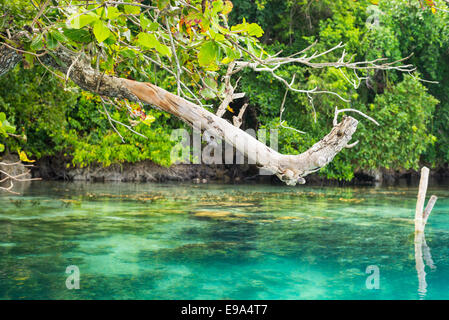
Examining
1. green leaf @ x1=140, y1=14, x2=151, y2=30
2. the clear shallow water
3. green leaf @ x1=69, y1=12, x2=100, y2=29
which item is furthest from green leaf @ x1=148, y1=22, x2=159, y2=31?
the clear shallow water

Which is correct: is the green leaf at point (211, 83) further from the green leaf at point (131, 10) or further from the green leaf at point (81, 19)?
the green leaf at point (81, 19)

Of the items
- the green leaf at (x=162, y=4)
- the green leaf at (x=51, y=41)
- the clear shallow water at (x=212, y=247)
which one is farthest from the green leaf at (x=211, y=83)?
the clear shallow water at (x=212, y=247)

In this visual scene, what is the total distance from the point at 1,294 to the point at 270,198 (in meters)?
9.56

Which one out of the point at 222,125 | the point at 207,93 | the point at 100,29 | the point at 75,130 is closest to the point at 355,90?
the point at 75,130

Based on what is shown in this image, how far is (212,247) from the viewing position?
773 centimetres

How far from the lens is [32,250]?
7.30 m

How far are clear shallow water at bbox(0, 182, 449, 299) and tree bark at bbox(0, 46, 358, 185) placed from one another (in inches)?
92.6

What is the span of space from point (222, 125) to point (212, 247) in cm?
452

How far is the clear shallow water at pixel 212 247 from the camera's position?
575 cm

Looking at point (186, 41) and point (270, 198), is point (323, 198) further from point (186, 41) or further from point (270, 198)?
point (186, 41)

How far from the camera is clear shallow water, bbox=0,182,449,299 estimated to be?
5.75 metres

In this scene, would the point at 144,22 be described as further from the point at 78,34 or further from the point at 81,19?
the point at 81,19
